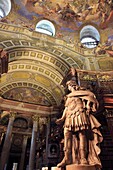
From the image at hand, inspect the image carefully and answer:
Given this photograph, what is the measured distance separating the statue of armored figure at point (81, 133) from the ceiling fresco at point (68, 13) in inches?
347

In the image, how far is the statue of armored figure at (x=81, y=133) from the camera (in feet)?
10.1

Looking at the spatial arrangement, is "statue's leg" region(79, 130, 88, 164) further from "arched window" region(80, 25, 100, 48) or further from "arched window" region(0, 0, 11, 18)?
"arched window" region(0, 0, 11, 18)

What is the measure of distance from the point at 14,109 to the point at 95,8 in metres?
10.2

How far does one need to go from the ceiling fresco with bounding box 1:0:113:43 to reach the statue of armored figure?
8820 mm

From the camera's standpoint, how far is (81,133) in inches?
130

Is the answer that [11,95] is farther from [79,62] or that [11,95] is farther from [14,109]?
[79,62]

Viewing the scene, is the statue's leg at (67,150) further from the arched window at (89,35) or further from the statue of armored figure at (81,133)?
the arched window at (89,35)

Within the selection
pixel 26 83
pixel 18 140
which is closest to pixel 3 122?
pixel 18 140

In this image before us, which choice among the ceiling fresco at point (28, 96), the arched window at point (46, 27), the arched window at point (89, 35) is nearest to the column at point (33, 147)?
the ceiling fresco at point (28, 96)

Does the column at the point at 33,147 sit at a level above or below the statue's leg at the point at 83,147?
above

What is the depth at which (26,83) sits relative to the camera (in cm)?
1236

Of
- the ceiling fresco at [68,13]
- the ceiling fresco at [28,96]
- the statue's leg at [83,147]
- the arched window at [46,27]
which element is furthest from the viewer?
the ceiling fresco at [28,96]

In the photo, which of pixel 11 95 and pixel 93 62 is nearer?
pixel 93 62

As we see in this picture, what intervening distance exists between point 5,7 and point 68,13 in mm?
4806
